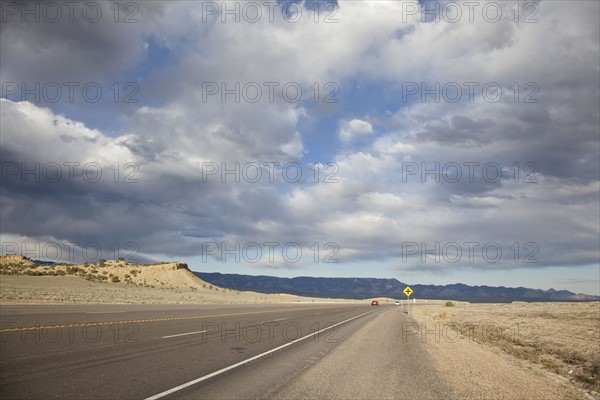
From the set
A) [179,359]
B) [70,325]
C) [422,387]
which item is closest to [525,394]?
[422,387]

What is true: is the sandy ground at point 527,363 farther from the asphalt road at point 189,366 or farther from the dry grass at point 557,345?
the asphalt road at point 189,366

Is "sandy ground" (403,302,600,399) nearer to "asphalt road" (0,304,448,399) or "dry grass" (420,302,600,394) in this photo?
"dry grass" (420,302,600,394)

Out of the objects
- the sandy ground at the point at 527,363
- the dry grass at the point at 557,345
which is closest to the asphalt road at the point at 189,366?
the sandy ground at the point at 527,363

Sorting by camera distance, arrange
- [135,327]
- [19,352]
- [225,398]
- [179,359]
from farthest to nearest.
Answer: [135,327] → [179,359] → [19,352] → [225,398]

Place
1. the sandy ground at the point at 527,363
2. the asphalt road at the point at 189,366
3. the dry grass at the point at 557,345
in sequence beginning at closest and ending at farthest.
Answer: the asphalt road at the point at 189,366, the sandy ground at the point at 527,363, the dry grass at the point at 557,345

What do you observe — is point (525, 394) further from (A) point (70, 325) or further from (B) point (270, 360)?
(A) point (70, 325)

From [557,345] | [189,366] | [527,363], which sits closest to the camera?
[189,366]

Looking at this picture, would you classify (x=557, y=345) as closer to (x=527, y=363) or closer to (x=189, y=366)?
(x=527, y=363)

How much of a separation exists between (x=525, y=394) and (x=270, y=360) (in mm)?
6106

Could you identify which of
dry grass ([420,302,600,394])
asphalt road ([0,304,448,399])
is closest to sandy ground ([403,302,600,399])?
dry grass ([420,302,600,394])

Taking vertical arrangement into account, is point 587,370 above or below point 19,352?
below

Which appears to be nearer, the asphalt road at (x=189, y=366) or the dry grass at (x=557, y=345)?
the asphalt road at (x=189, y=366)

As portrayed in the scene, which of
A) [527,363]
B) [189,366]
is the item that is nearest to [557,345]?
[527,363]

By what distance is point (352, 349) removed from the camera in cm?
1516
